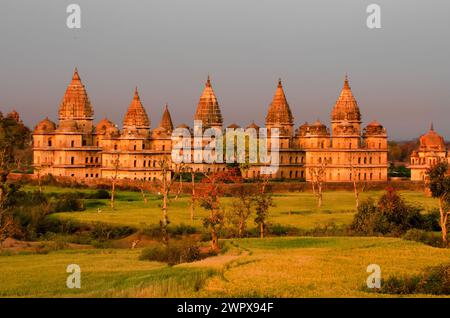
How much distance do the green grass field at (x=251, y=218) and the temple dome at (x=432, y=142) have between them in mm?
19959

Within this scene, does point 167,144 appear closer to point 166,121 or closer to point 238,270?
point 166,121

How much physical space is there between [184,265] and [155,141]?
220 feet

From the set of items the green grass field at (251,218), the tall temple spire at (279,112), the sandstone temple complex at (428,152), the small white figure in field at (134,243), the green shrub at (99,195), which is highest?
the tall temple spire at (279,112)

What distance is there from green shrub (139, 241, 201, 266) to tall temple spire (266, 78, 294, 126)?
68468mm

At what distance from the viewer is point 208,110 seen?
368ft

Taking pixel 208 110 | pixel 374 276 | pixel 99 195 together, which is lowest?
pixel 374 276

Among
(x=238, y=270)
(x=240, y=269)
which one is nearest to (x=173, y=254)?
(x=240, y=269)

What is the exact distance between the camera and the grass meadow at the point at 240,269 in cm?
3328

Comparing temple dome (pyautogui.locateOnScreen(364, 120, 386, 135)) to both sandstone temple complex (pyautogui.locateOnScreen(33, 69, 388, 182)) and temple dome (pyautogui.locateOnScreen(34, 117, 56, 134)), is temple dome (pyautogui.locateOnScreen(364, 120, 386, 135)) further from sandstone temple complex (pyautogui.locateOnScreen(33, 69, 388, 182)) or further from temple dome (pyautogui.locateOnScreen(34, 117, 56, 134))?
temple dome (pyautogui.locateOnScreen(34, 117, 56, 134))

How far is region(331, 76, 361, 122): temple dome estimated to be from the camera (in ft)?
355

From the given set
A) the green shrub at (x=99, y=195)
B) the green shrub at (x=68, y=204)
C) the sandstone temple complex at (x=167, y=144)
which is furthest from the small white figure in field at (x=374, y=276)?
the sandstone temple complex at (x=167, y=144)

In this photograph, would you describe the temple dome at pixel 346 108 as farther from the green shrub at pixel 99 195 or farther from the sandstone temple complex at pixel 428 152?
the green shrub at pixel 99 195

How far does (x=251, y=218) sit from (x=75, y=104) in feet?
161
